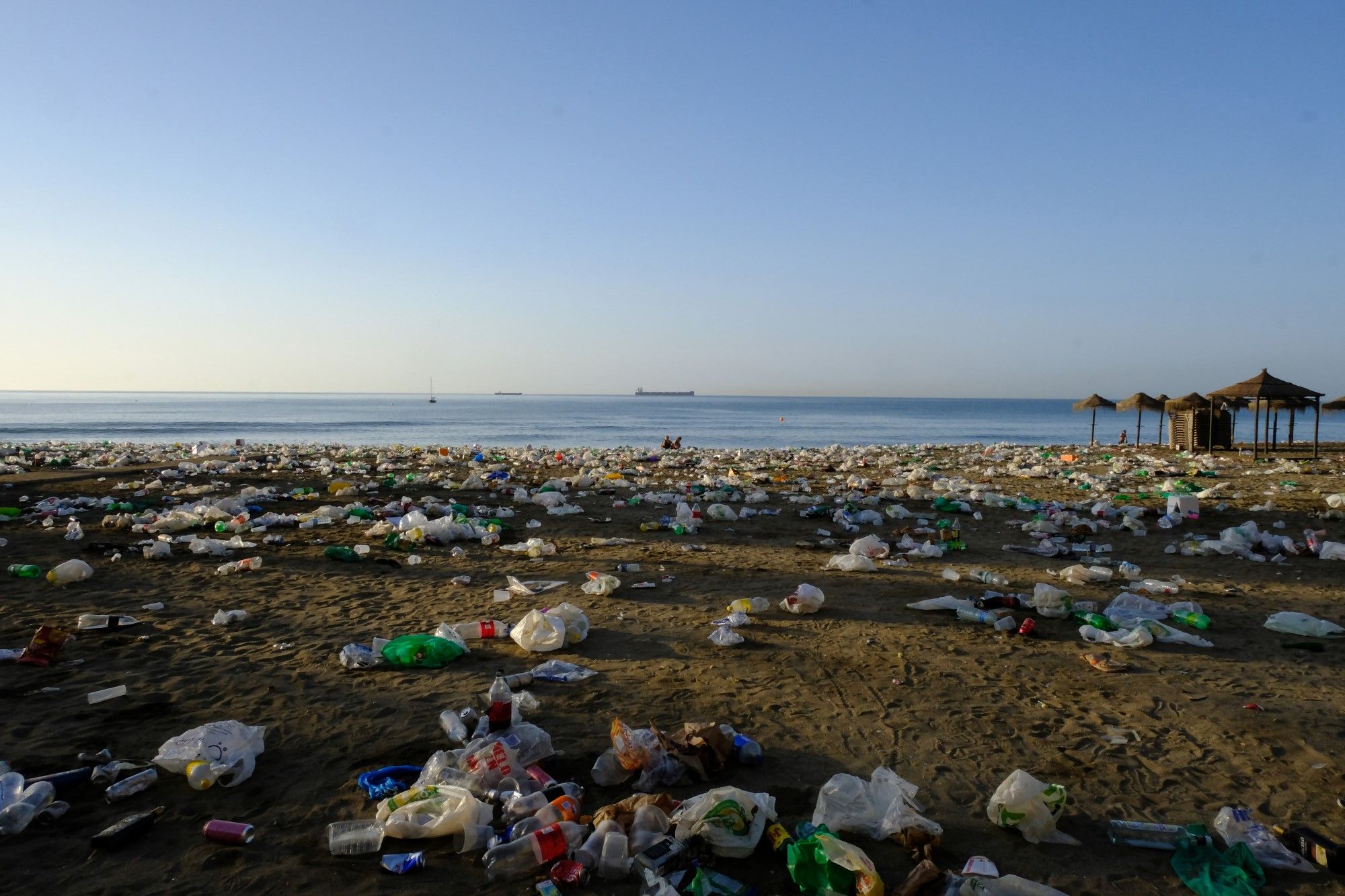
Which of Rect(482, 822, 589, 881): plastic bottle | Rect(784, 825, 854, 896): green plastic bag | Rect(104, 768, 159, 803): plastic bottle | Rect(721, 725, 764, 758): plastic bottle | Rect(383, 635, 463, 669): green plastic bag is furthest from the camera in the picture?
Rect(383, 635, 463, 669): green plastic bag

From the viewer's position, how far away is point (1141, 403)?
946 inches

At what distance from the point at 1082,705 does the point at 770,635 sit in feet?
6.43

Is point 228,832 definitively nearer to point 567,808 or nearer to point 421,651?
point 567,808

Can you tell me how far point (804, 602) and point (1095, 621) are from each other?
201 centimetres

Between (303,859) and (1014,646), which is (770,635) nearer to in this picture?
(1014,646)

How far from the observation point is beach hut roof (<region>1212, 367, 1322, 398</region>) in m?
18.5

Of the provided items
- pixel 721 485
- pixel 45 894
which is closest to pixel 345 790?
pixel 45 894

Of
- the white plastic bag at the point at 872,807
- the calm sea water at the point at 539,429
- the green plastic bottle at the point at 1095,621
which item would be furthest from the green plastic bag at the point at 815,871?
the calm sea water at the point at 539,429

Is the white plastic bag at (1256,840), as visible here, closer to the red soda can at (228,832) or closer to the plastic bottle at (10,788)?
the red soda can at (228,832)

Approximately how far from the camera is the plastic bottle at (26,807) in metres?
2.80

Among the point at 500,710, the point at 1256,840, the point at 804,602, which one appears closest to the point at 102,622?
the point at 500,710

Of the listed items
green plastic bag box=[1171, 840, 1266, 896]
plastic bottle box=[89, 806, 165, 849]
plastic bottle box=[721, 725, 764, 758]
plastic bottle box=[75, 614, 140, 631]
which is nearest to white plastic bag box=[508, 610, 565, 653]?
plastic bottle box=[721, 725, 764, 758]

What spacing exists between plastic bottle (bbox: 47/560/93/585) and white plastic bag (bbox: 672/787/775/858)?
650 cm

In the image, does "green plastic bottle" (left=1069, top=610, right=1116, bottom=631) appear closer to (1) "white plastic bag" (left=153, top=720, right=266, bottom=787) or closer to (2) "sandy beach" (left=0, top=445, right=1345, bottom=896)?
(2) "sandy beach" (left=0, top=445, right=1345, bottom=896)
